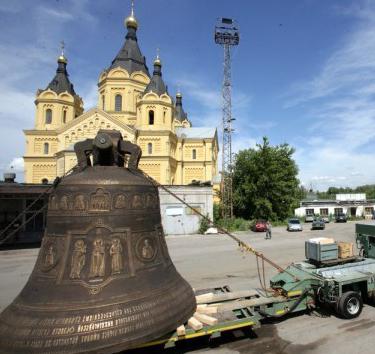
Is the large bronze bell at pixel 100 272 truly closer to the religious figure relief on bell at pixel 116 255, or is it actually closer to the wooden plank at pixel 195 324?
the religious figure relief on bell at pixel 116 255

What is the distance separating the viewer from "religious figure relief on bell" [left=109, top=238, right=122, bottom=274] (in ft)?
9.51

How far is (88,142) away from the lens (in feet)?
10.8

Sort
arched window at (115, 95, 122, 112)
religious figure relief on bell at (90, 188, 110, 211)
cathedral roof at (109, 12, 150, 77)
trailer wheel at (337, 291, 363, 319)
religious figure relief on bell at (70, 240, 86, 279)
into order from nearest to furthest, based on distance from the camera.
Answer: religious figure relief on bell at (70, 240, 86, 279) < religious figure relief on bell at (90, 188, 110, 211) < trailer wheel at (337, 291, 363, 319) < arched window at (115, 95, 122, 112) < cathedral roof at (109, 12, 150, 77)

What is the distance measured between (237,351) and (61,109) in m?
43.9

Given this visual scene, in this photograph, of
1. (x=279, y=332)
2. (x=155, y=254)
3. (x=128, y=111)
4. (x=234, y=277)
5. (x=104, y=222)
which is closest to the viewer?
(x=104, y=222)

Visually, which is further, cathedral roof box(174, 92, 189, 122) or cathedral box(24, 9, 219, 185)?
cathedral roof box(174, 92, 189, 122)

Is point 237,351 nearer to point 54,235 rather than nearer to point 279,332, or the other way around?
point 279,332

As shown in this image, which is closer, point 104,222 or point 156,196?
point 104,222

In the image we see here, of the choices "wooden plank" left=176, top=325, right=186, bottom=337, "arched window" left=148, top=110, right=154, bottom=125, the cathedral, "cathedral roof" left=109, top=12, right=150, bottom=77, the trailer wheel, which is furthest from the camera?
"cathedral roof" left=109, top=12, right=150, bottom=77

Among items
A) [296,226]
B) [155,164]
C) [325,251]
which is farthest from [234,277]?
[155,164]

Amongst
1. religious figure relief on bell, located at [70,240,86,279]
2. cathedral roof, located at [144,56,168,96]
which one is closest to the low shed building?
cathedral roof, located at [144,56,168,96]

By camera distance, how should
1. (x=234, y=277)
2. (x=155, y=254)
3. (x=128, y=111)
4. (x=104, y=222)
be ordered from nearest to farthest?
(x=104, y=222)
(x=155, y=254)
(x=234, y=277)
(x=128, y=111)

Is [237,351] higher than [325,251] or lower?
lower

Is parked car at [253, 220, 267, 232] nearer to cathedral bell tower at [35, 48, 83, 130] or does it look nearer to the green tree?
the green tree
